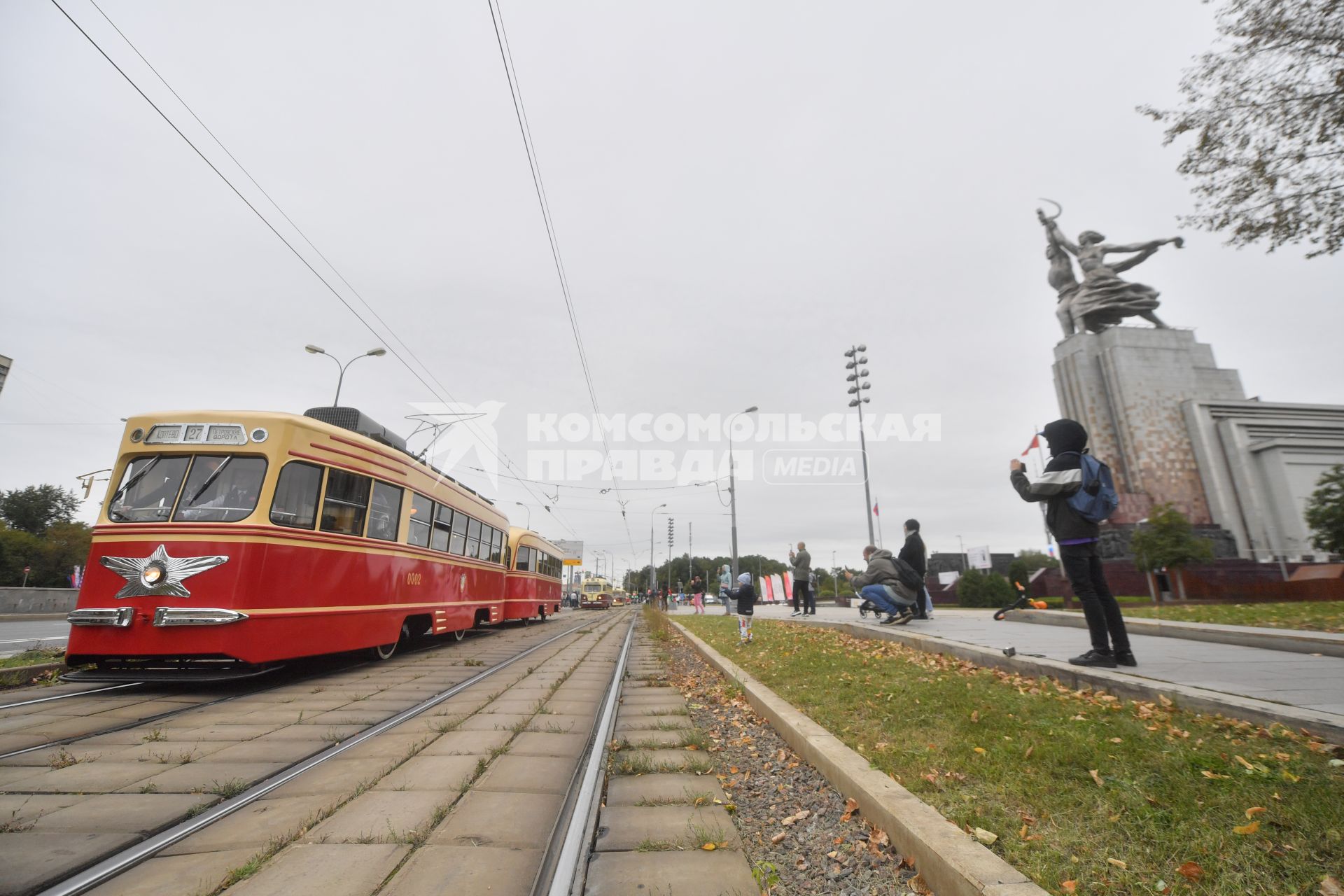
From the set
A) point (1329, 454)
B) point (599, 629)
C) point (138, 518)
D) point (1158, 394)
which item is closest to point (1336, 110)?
point (138, 518)

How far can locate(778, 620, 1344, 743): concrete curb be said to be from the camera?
3043 millimetres

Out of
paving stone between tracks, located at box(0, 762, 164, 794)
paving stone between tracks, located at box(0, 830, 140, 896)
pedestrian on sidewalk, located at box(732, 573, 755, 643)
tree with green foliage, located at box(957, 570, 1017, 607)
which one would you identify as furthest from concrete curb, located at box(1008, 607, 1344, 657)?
tree with green foliage, located at box(957, 570, 1017, 607)

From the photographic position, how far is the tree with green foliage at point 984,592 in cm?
2402

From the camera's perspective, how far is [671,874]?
2389mm

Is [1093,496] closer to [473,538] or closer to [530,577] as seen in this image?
[473,538]

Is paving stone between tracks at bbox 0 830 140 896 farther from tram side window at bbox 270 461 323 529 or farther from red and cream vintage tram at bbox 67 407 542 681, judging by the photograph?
tram side window at bbox 270 461 323 529

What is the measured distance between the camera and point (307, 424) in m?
7.13

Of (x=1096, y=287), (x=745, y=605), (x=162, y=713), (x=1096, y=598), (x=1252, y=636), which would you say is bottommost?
(x=162, y=713)

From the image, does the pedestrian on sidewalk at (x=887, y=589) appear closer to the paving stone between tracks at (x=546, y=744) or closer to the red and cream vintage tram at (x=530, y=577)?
the paving stone between tracks at (x=546, y=744)

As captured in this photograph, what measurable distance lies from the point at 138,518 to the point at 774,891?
735 cm

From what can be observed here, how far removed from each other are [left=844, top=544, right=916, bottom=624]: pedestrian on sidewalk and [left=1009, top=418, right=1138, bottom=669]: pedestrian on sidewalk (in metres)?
4.84

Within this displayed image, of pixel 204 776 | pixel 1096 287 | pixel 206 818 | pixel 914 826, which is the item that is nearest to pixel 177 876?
pixel 206 818

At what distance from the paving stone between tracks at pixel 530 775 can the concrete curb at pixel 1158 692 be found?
150 inches

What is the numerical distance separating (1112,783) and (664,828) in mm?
2056
